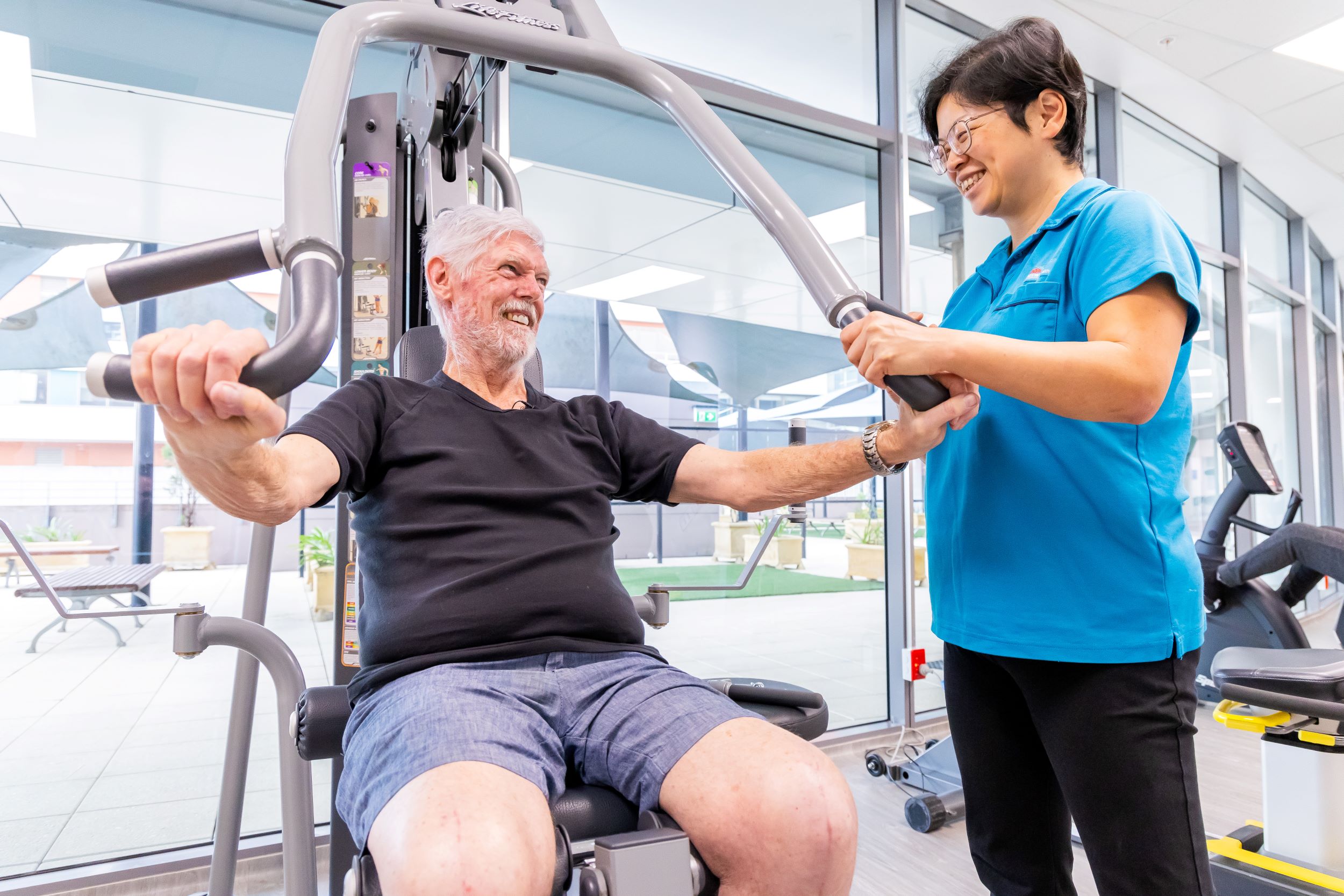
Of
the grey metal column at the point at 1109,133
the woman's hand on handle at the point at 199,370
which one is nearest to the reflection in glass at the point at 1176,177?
the grey metal column at the point at 1109,133

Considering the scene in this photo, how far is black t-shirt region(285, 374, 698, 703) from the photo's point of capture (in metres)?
1.15

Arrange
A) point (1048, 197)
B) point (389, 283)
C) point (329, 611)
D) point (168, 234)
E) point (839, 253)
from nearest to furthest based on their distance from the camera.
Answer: point (1048, 197) → point (389, 283) → point (168, 234) → point (329, 611) → point (839, 253)

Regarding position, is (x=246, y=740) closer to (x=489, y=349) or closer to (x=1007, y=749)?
(x=489, y=349)

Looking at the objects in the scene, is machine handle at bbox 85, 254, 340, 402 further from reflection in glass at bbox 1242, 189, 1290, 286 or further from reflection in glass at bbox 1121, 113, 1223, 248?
reflection in glass at bbox 1242, 189, 1290, 286

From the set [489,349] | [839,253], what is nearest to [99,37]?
[489,349]

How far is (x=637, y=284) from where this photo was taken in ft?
9.13

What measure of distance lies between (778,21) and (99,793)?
3.30 meters

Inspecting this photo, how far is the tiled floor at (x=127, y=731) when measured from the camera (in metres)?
1.94

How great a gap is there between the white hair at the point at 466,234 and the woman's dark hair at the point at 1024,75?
80 cm

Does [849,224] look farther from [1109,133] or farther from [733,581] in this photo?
[1109,133]

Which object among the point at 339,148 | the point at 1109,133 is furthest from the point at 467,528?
the point at 1109,133

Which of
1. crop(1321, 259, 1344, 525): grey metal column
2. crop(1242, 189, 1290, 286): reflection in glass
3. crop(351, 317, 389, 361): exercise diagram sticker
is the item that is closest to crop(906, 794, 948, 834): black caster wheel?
crop(351, 317, 389, 361): exercise diagram sticker

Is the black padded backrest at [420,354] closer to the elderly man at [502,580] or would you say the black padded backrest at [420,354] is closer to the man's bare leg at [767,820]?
the elderly man at [502,580]

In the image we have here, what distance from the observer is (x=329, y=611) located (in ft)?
7.67
